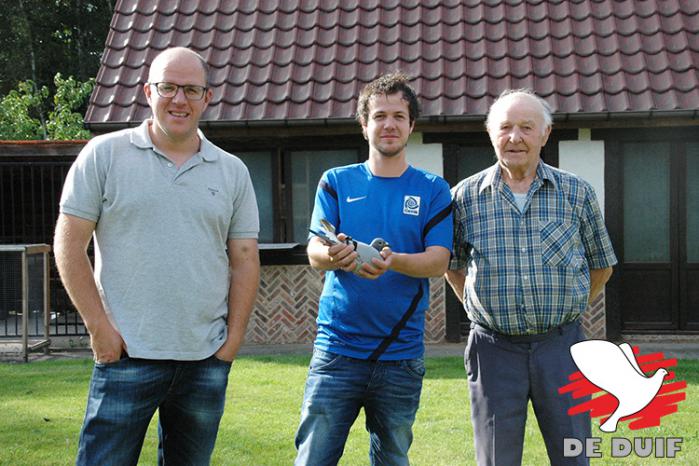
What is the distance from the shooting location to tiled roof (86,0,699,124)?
34.4ft

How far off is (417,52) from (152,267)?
8284 millimetres

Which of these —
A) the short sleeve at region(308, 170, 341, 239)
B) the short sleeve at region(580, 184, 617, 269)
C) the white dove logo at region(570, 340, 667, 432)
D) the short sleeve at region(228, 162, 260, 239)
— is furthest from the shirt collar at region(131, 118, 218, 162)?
the white dove logo at region(570, 340, 667, 432)

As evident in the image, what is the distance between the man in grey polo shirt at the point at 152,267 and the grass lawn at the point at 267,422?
2139 mm

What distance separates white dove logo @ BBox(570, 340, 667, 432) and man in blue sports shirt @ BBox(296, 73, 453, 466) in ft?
2.47

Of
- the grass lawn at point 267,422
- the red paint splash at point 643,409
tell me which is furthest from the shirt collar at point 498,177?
the grass lawn at point 267,422

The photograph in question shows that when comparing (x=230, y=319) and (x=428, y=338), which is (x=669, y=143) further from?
(x=230, y=319)

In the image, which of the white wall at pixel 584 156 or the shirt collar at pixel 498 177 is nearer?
the shirt collar at pixel 498 177

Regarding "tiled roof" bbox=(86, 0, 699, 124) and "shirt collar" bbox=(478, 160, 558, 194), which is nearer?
"shirt collar" bbox=(478, 160, 558, 194)

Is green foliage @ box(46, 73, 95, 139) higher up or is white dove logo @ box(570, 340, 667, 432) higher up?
green foliage @ box(46, 73, 95, 139)

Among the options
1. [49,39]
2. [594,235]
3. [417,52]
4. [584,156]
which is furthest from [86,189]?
[49,39]

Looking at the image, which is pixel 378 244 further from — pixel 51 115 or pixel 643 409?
pixel 51 115

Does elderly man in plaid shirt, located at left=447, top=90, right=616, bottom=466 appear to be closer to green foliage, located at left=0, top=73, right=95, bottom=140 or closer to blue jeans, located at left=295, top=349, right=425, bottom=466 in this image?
blue jeans, located at left=295, top=349, right=425, bottom=466

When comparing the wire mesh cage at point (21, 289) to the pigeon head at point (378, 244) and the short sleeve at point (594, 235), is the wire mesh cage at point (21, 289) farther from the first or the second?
the short sleeve at point (594, 235)

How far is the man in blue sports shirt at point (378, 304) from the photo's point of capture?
144 inches
